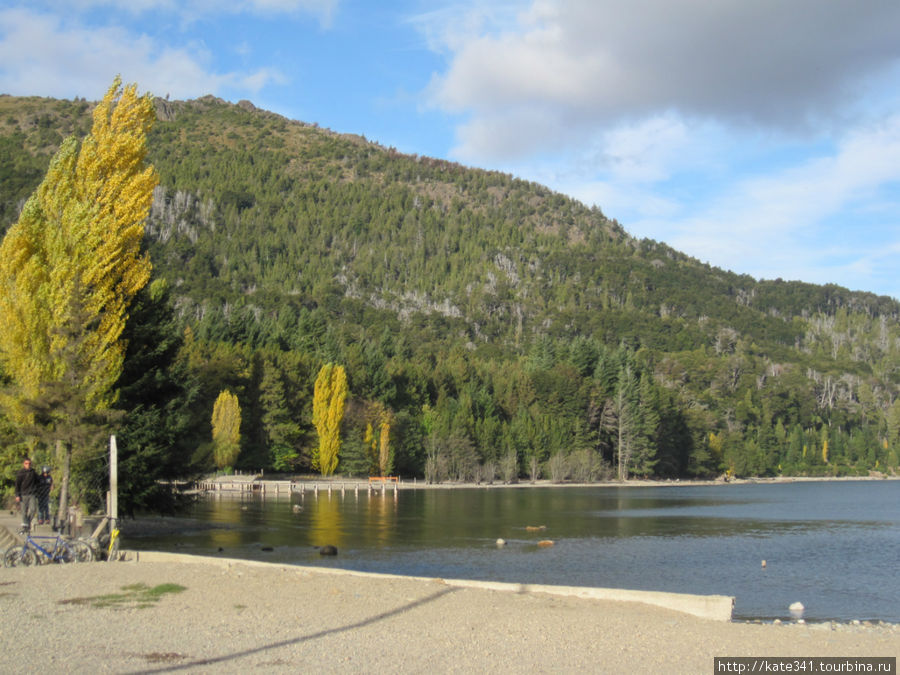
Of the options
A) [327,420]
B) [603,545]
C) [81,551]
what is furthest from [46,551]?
[327,420]

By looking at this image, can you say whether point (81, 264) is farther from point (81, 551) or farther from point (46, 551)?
point (46, 551)

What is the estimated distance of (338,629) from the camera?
13.3m

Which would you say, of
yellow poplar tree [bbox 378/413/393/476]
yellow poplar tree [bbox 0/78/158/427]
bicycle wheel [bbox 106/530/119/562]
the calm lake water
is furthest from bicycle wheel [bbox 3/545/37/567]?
yellow poplar tree [bbox 378/413/393/476]

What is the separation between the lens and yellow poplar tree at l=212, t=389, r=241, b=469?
248 ft

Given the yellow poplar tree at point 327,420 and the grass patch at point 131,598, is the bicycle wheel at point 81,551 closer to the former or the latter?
the grass patch at point 131,598

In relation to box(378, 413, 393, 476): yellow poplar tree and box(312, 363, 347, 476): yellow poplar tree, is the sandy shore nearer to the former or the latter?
box(312, 363, 347, 476): yellow poplar tree

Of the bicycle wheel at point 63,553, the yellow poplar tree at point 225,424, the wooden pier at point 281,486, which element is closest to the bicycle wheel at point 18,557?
the bicycle wheel at point 63,553

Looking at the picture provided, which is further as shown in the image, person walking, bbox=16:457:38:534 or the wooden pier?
the wooden pier

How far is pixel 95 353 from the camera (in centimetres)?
2689

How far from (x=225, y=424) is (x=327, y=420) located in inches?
536

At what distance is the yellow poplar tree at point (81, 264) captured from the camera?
26.0 metres

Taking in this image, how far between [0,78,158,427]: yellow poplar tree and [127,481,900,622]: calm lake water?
23.8 ft

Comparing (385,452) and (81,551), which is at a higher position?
(81,551)

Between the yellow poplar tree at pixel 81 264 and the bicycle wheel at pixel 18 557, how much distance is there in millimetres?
7182
